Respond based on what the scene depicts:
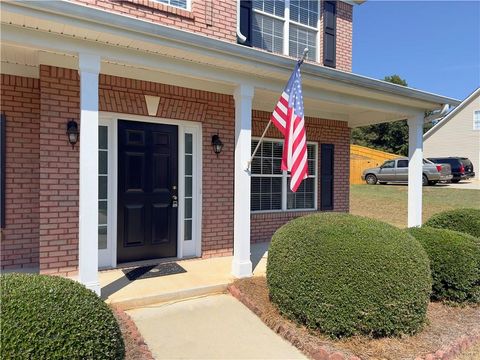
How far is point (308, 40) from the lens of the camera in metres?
7.38

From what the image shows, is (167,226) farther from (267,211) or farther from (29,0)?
(29,0)

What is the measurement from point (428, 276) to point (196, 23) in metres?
4.88

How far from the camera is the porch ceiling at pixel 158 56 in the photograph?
3.40m

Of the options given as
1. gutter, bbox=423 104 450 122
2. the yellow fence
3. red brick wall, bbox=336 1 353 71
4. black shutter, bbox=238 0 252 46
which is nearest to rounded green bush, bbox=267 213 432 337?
black shutter, bbox=238 0 252 46

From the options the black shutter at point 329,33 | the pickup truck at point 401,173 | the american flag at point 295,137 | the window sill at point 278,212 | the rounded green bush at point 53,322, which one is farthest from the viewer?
the pickup truck at point 401,173

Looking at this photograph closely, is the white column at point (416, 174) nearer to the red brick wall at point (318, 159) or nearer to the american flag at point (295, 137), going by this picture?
the red brick wall at point (318, 159)

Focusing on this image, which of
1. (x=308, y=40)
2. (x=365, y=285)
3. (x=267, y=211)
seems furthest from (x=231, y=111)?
(x=365, y=285)

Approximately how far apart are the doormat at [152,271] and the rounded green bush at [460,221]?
411 cm

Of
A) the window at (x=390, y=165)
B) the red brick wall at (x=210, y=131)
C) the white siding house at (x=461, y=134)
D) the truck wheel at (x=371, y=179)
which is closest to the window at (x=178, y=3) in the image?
the red brick wall at (x=210, y=131)

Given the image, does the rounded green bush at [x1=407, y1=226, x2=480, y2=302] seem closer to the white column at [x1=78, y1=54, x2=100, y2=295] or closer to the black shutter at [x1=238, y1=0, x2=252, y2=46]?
the white column at [x1=78, y1=54, x2=100, y2=295]

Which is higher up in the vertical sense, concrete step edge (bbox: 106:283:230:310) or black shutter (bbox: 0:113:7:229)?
black shutter (bbox: 0:113:7:229)

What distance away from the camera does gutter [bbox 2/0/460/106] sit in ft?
10.6

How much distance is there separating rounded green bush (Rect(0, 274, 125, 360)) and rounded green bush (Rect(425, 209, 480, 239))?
5161 mm

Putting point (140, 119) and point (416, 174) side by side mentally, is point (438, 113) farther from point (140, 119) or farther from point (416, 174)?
point (140, 119)
